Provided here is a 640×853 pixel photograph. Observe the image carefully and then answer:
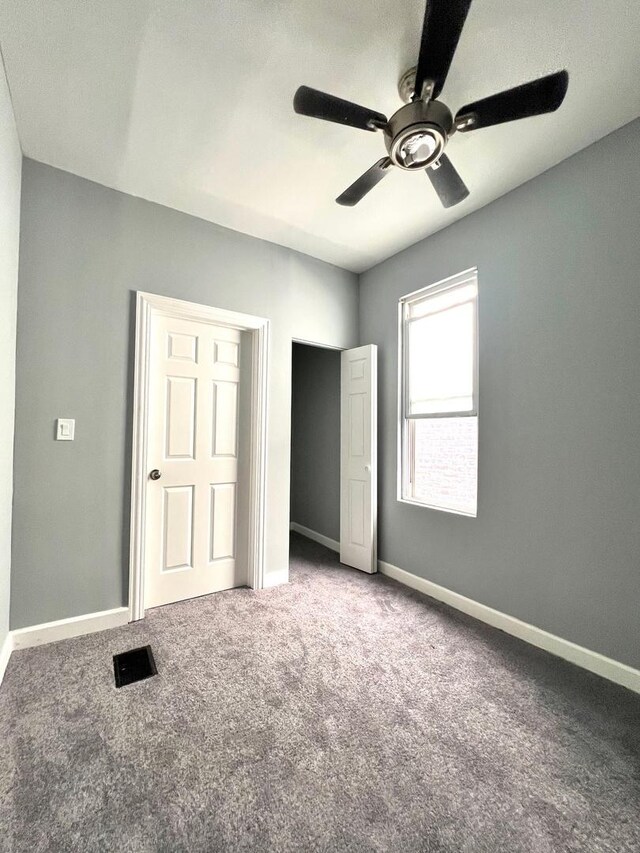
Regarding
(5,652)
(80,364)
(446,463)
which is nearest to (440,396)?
(446,463)

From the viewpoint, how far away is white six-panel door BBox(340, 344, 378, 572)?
Result: 3.19 metres

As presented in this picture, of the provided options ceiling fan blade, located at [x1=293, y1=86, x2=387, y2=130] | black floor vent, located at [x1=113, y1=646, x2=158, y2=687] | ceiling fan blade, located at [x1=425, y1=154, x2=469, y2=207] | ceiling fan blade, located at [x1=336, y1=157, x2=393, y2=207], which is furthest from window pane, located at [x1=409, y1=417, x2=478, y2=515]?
black floor vent, located at [x1=113, y1=646, x2=158, y2=687]

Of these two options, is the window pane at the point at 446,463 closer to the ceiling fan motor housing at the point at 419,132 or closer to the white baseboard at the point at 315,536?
the white baseboard at the point at 315,536

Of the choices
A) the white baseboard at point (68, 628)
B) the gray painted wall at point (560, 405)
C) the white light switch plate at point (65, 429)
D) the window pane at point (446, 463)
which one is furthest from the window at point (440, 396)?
the white light switch plate at point (65, 429)

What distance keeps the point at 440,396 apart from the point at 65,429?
2.60 meters

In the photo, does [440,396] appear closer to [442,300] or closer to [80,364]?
[442,300]

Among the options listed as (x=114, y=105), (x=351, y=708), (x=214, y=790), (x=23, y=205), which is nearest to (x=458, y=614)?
(x=351, y=708)

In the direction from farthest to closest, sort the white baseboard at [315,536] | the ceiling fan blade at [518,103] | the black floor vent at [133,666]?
the white baseboard at [315,536]
the black floor vent at [133,666]
the ceiling fan blade at [518,103]

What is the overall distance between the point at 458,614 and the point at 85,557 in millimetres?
2487

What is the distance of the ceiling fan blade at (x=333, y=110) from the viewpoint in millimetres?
1340

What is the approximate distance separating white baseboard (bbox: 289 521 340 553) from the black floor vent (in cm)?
227

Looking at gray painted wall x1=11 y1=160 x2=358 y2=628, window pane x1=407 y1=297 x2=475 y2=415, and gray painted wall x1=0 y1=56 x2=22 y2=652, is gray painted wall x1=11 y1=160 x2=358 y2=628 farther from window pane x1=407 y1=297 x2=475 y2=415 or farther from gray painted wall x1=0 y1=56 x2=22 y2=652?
window pane x1=407 y1=297 x2=475 y2=415

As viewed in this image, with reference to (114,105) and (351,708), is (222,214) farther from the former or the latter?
(351,708)

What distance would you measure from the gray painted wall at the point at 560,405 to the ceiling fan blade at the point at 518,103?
88 cm
